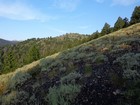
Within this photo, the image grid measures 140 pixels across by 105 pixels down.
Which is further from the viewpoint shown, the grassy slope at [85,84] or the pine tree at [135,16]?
the pine tree at [135,16]

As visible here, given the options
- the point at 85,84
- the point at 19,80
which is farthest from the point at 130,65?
the point at 19,80

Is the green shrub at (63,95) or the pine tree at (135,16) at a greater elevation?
the pine tree at (135,16)

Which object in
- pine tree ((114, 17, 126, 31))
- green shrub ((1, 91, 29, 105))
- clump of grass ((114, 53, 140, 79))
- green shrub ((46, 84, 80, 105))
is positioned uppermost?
pine tree ((114, 17, 126, 31))

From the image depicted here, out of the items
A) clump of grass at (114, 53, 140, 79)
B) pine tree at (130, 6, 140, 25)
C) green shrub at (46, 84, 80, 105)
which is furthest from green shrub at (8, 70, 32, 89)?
pine tree at (130, 6, 140, 25)

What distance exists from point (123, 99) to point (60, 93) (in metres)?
2.36

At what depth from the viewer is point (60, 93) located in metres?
8.13

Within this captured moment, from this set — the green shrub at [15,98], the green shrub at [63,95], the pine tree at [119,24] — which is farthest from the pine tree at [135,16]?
the green shrub at [63,95]

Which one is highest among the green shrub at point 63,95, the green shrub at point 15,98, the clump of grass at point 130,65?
the clump of grass at point 130,65

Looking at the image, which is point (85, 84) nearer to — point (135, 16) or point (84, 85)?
point (84, 85)

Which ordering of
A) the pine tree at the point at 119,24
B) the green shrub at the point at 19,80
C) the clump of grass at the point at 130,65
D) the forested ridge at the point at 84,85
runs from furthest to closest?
1. the pine tree at the point at 119,24
2. the green shrub at the point at 19,80
3. the clump of grass at the point at 130,65
4. the forested ridge at the point at 84,85

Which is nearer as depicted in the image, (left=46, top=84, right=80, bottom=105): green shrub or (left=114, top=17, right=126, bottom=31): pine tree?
(left=46, top=84, right=80, bottom=105): green shrub

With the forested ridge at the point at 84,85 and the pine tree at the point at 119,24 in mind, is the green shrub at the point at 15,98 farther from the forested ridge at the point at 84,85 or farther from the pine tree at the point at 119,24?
the pine tree at the point at 119,24

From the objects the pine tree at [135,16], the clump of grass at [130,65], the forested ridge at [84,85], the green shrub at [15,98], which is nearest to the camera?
the forested ridge at [84,85]

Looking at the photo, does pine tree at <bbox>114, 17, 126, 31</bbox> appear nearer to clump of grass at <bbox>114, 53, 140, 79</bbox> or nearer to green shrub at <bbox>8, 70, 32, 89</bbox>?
clump of grass at <bbox>114, 53, 140, 79</bbox>
